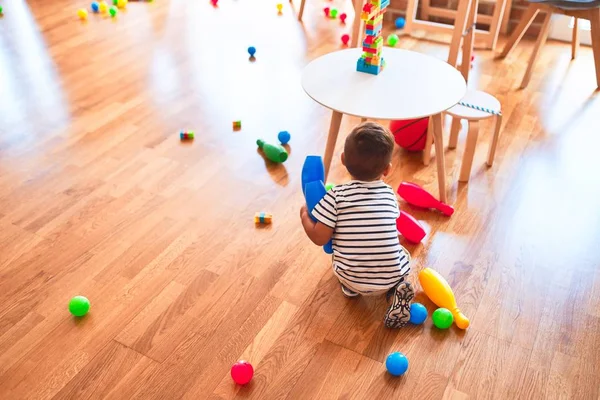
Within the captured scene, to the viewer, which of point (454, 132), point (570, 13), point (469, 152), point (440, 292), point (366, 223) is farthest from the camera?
point (570, 13)

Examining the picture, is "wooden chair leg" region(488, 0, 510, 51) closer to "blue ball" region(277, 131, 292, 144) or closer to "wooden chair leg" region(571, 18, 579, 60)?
"wooden chair leg" region(571, 18, 579, 60)

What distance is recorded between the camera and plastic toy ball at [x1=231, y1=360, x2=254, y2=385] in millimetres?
1545

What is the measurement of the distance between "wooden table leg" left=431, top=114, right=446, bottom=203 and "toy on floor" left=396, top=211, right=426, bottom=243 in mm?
229

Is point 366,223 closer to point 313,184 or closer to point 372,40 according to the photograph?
point 313,184

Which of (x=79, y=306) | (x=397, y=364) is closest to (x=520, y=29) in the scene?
(x=397, y=364)

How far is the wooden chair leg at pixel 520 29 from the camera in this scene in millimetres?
3143

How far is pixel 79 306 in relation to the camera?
1732 millimetres

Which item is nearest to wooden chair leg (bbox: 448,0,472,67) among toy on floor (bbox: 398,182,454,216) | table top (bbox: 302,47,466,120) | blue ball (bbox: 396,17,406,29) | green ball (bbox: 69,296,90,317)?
table top (bbox: 302,47,466,120)

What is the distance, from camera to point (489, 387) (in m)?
1.57

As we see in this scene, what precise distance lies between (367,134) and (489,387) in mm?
736

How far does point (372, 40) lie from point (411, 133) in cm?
55

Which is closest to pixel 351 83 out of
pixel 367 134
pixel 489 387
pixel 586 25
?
pixel 367 134

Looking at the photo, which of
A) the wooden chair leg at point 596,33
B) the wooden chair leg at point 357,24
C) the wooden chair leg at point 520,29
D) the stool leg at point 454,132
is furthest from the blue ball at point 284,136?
the wooden chair leg at point 596,33

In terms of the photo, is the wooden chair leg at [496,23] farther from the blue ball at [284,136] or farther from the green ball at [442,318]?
the green ball at [442,318]
